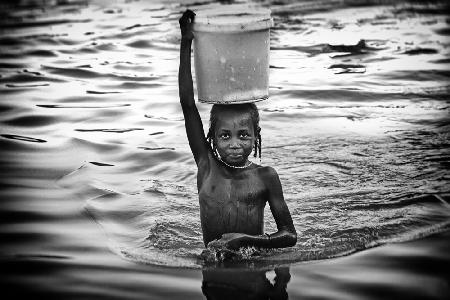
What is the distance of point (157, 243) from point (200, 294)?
3.33ft

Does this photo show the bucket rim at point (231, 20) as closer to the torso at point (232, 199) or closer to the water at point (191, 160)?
the torso at point (232, 199)

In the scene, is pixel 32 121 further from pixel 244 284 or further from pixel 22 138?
pixel 244 284

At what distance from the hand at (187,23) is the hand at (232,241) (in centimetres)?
116

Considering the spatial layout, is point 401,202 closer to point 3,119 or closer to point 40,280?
point 40,280

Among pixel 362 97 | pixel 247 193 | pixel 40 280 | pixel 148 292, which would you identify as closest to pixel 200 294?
pixel 148 292

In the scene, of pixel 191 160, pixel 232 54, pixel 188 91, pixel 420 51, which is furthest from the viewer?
pixel 420 51

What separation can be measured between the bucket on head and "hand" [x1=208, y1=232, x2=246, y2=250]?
76cm

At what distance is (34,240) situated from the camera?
497 centimetres

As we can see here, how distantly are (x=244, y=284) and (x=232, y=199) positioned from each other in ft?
1.75

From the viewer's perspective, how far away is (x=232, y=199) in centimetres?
444

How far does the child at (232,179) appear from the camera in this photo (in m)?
4.27

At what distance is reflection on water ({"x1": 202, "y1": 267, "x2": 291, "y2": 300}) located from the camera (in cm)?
406

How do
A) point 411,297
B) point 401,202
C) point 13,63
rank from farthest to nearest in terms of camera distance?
point 13,63 < point 401,202 < point 411,297

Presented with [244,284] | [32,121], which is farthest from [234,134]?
[32,121]
